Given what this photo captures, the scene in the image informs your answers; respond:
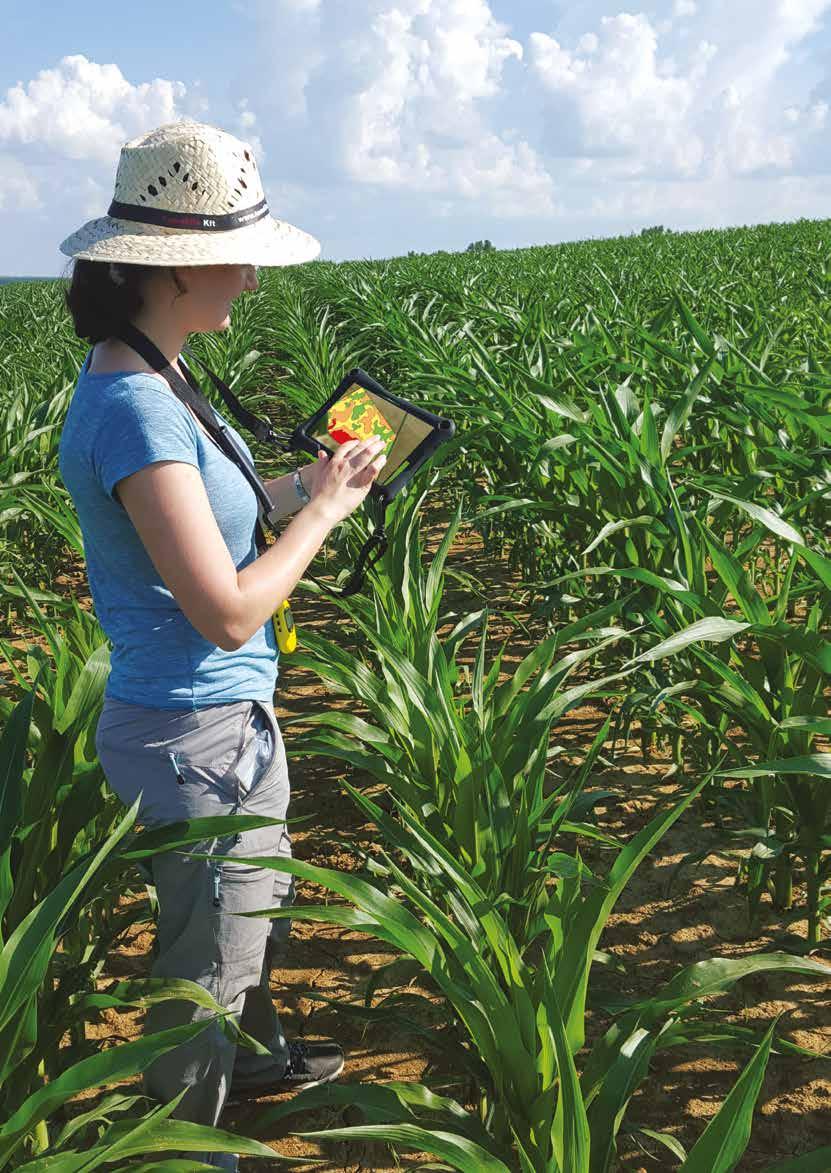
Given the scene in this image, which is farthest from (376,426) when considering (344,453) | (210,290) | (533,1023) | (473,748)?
(533,1023)

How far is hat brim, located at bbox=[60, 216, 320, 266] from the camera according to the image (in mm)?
1197

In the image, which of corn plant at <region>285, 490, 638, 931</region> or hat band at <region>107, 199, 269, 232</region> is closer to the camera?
hat band at <region>107, 199, 269, 232</region>

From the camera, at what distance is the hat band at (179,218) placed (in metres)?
1.25

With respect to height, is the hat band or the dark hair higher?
the hat band

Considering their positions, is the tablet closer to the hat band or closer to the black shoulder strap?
the black shoulder strap

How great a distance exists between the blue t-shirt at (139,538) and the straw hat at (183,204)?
16 centimetres

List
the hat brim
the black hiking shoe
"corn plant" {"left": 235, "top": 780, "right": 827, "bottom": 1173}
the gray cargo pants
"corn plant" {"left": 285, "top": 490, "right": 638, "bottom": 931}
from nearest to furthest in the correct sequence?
"corn plant" {"left": 235, "top": 780, "right": 827, "bottom": 1173}
the hat brim
the gray cargo pants
"corn plant" {"left": 285, "top": 490, "right": 638, "bottom": 931}
the black hiking shoe

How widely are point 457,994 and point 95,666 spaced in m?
0.98

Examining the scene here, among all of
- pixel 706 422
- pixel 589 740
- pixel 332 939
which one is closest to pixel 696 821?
pixel 589 740

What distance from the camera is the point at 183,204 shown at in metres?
1.26

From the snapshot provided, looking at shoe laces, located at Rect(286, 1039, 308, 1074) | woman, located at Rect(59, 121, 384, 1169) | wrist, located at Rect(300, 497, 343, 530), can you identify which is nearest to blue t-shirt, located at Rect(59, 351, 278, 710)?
woman, located at Rect(59, 121, 384, 1169)

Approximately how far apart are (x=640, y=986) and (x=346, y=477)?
1145 millimetres

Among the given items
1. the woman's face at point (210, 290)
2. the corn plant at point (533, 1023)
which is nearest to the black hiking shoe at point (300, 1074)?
the corn plant at point (533, 1023)

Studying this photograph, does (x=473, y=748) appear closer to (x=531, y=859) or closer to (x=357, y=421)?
(x=531, y=859)
